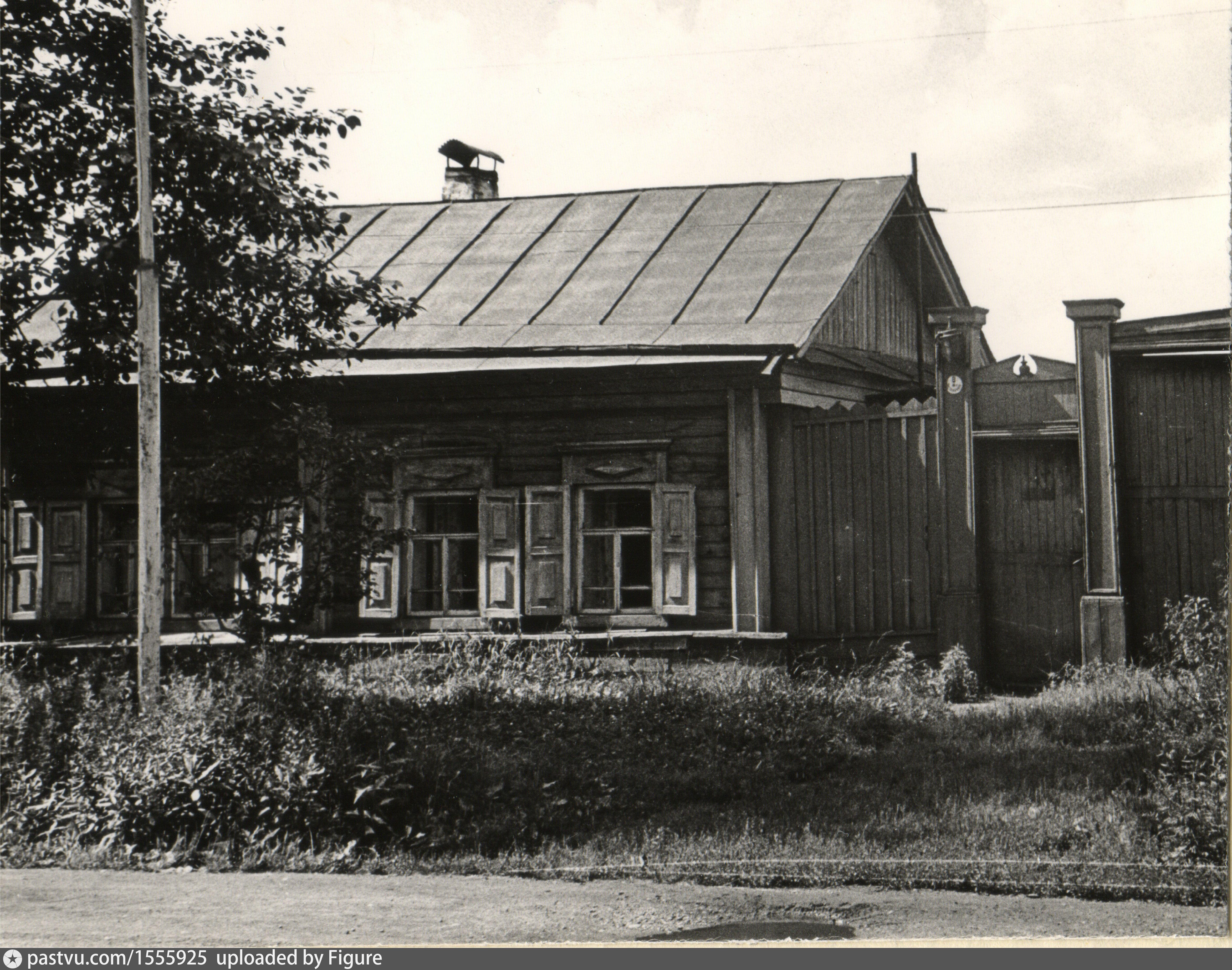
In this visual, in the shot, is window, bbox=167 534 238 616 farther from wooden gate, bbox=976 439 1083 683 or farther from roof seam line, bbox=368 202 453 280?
wooden gate, bbox=976 439 1083 683

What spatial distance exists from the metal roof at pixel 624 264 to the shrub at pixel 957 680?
2.54 meters

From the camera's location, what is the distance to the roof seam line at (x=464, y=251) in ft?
34.8

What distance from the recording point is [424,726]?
7875 millimetres

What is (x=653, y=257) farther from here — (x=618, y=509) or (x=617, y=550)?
(x=617, y=550)

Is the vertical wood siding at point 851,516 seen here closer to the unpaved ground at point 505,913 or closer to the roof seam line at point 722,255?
the roof seam line at point 722,255

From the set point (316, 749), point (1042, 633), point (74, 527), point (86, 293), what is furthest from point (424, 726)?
point (1042, 633)

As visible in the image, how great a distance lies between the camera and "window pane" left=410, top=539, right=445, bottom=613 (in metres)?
9.76

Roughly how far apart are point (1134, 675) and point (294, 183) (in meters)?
5.88

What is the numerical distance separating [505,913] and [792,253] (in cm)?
652

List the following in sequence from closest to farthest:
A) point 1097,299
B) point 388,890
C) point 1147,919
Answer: point 1147,919
point 388,890
point 1097,299

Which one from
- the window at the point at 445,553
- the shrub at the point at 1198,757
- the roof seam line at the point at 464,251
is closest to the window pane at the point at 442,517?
the window at the point at 445,553

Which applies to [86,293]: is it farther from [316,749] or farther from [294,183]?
[316,749]

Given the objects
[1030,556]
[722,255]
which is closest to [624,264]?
[722,255]

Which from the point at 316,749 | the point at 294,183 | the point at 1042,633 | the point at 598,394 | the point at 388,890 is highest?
the point at 294,183
